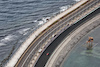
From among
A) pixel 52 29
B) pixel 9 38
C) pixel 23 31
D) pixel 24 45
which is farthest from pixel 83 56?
pixel 9 38

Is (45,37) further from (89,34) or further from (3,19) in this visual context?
(3,19)

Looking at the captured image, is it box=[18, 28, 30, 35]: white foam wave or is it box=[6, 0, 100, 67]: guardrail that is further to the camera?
box=[18, 28, 30, 35]: white foam wave

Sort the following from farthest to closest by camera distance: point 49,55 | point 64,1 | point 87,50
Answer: point 64,1, point 87,50, point 49,55

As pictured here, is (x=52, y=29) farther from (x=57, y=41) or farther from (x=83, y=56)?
(x=83, y=56)

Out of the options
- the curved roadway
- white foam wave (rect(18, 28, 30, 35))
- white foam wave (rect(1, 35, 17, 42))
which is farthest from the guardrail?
white foam wave (rect(1, 35, 17, 42))

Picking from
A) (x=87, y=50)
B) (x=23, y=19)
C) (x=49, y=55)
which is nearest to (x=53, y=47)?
(x=49, y=55)

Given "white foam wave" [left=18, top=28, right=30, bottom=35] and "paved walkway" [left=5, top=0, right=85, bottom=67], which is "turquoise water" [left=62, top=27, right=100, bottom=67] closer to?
"paved walkway" [left=5, top=0, right=85, bottom=67]

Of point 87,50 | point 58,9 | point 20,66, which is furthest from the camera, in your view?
point 58,9

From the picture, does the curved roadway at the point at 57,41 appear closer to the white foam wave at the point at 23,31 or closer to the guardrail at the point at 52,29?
the guardrail at the point at 52,29

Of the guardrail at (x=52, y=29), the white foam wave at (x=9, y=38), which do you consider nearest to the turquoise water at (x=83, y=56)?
the guardrail at (x=52, y=29)
